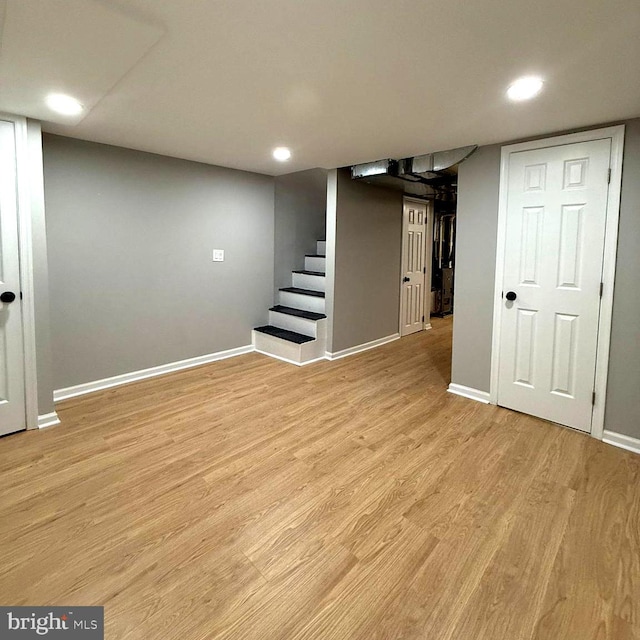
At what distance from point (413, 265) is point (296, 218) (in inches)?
73.0

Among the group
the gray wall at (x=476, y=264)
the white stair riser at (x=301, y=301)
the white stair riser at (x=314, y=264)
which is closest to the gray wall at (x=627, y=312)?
the gray wall at (x=476, y=264)

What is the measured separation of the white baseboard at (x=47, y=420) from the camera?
272 centimetres

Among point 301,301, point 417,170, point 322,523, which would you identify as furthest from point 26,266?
point 417,170

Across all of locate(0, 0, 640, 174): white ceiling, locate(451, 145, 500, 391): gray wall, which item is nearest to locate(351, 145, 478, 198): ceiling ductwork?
locate(451, 145, 500, 391): gray wall

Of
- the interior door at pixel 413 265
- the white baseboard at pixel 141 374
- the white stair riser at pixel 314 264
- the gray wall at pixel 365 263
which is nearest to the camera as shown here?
the white baseboard at pixel 141 374

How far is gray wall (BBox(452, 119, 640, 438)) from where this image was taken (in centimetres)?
246

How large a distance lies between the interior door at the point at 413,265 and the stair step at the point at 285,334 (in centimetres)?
175

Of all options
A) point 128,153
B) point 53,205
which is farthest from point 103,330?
point 128,153

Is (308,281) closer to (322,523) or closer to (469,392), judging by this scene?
(469,392)

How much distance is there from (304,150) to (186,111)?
1.16 meters

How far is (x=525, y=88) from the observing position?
202cm

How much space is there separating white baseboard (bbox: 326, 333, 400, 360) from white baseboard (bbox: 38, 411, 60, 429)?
8.67 feet

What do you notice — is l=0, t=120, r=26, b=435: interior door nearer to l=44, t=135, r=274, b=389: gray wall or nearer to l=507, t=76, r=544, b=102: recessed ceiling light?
l=44, t=135, r=274, b=389: gray wall

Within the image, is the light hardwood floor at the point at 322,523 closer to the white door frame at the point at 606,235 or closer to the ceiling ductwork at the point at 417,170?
the white door frame at the point at 606,235
